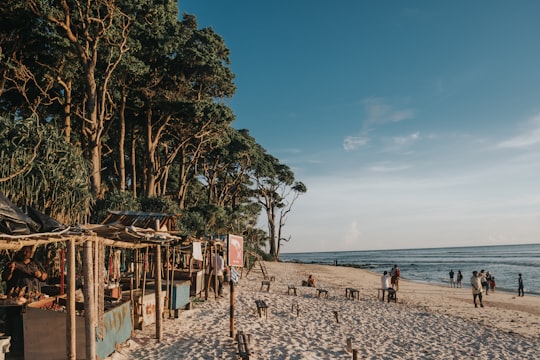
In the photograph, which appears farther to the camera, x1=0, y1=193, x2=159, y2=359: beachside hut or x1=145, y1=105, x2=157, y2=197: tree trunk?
x1=145, y1=105, x2=157, y2=197: tree trunk

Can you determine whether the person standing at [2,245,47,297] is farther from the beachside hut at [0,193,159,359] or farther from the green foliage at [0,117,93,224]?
the green foliage at [0,117,93,224]

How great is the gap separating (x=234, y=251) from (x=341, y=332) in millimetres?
5137

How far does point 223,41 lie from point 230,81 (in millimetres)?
2592

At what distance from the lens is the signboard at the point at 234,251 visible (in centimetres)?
973

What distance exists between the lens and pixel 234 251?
10.1m

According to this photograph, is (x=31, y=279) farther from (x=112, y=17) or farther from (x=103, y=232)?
(x=112, y=17)

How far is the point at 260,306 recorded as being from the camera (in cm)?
1409

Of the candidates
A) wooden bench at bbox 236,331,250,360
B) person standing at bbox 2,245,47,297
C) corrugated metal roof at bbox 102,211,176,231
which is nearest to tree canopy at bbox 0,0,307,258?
corrugated metal roof at bbox 102,211,176,231

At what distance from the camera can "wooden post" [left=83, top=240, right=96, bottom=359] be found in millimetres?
7148

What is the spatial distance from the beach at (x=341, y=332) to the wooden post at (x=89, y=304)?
1.65 meters

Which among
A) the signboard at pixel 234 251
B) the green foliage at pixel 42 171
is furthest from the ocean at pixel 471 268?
the green foliage at pixel 42 171

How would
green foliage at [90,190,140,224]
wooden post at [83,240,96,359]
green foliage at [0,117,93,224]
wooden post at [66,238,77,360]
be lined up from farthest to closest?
green foliage at [90,190,140,224] < green foliage at [0,117,93,224] < wooden post at [83,240,96,359] < wooden post at [66,238,77,360]

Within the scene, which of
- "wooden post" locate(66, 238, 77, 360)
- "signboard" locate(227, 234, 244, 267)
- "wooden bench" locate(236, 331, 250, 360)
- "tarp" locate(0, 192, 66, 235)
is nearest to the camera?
"tarp" locate(0, 192, 66, 235)

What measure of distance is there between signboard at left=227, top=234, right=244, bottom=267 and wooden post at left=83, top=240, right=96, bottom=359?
3268 millimetres
